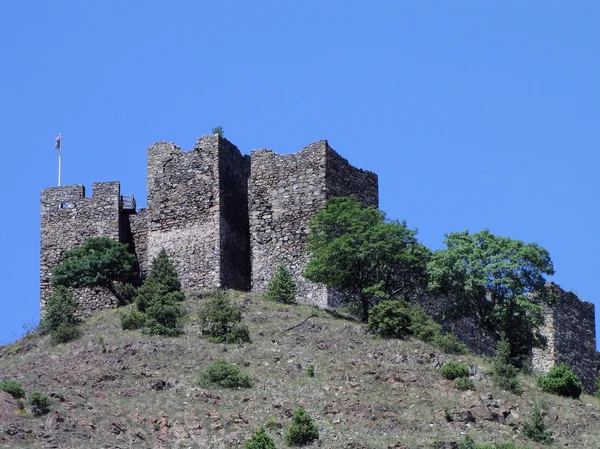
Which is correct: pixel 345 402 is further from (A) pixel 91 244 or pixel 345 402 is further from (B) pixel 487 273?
(A) pixel 91 244

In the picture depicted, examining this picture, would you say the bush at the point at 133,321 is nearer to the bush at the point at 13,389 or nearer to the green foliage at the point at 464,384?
the bush at the point at 13,389

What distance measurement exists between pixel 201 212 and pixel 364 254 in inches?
395

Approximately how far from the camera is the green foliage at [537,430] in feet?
207

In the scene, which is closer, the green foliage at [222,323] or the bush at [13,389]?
the bush at [13,389]

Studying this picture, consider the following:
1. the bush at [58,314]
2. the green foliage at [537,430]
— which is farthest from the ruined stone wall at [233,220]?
the green foliage at [537,430]

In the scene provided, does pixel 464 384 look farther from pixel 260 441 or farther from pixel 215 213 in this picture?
pixel 215 213

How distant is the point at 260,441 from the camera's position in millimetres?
59594

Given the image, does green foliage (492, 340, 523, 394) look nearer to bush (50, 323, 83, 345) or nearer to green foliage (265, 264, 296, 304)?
green foliage (265, 264, 296, 304)

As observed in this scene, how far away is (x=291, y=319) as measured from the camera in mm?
75375

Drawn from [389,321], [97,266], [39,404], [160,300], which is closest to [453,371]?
[389,321]

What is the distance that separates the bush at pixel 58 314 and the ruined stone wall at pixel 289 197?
9029mm

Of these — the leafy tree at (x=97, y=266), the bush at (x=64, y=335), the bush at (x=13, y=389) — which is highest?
the leafy tree at (x=97, y=266)

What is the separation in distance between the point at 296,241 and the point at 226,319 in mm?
10918

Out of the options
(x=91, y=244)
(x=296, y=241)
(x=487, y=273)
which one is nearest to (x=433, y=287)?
(x=487, y=273)
